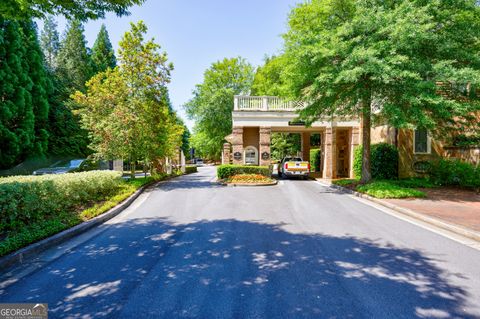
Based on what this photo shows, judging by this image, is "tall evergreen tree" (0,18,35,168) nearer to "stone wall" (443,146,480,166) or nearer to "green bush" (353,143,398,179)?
"green bush" (353,143,398,179)

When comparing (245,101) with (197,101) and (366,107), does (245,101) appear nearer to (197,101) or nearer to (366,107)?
(366,107)

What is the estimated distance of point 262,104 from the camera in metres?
20.4

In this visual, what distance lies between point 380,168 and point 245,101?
10.6 m

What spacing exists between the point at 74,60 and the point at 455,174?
153ft

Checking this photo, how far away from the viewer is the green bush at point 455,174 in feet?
42.2

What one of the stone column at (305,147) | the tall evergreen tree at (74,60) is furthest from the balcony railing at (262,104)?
the tall evergreen tree at (74,60)

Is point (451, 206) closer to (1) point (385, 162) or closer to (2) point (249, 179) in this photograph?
(1) point (385, 162)

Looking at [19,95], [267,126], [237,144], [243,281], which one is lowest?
[243,281]

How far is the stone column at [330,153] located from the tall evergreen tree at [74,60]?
110ft

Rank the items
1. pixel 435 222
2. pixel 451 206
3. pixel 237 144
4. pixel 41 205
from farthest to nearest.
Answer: pixel 237 144
pixel 451 206
pixel 435 222
pixel 41 205

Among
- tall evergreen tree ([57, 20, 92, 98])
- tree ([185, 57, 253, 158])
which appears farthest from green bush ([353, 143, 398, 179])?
tall evergreen tree ([57, 20, 92, 98])

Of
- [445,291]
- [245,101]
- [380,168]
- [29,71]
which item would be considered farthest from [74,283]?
[29,71]

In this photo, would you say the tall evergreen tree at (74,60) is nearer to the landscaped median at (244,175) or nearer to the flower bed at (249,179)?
the landscaped median at (244,175)

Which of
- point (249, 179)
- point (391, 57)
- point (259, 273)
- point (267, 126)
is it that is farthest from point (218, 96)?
point (259, 273)
